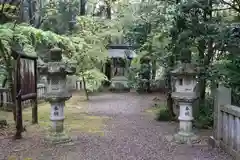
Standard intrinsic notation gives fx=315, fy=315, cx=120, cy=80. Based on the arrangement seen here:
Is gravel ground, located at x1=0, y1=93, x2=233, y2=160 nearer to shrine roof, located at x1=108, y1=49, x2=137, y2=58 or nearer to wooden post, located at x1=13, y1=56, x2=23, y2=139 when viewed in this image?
wooden post, located at x1=13, y1=56, x2=23, y2=139

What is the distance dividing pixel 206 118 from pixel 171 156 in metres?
2.92

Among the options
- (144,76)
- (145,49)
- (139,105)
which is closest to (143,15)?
(145,49)

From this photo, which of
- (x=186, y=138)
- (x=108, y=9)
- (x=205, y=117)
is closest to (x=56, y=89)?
(x=186, y=138)

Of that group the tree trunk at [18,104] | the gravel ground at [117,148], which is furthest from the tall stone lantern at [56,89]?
the tree trunk at [18,104]

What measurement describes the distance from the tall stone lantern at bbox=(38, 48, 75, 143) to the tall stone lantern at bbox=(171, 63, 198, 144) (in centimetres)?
222

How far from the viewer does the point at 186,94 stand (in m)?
6.38

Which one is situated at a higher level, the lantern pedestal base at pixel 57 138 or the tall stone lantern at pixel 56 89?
the tall stone lantern at pixel 56 89

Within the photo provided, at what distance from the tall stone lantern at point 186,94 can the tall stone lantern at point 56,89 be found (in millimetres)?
2223

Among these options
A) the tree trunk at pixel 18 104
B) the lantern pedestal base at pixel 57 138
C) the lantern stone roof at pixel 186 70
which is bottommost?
the lantern pedestal base at pixel 57 138

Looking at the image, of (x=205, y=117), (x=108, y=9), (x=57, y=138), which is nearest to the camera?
(x=57, y=138)

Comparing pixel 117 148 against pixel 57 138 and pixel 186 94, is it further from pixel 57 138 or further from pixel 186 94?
pixel 186 94

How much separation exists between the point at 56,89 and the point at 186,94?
103 inches

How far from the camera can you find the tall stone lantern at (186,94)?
6.38m

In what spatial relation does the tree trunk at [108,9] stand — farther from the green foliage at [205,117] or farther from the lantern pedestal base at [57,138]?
the lantern pedestal base at [57,138]
